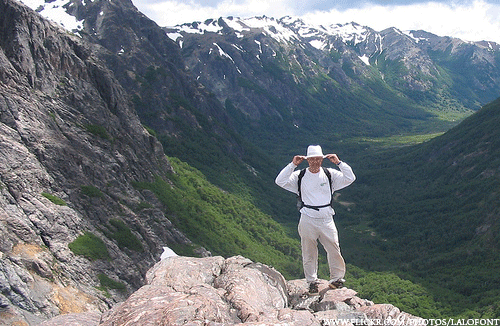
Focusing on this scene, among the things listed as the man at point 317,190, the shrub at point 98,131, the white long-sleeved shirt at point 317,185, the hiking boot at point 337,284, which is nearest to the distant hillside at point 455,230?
the hiking boot at point 337,284

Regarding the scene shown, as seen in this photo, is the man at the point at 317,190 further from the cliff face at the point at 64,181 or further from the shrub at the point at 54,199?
the shrub at the point at 54,199

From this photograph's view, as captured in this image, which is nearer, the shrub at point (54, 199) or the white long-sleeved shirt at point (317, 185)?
the white long-sleeved shirt at point (317, 185)

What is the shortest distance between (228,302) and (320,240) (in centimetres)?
576

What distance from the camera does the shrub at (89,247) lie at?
57.8 meters

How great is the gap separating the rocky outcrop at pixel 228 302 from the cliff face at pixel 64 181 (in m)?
22.2

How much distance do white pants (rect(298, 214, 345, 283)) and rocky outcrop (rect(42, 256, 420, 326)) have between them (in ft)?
3.44

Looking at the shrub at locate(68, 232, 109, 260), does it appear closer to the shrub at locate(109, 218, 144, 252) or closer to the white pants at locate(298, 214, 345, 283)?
the shrub at locate(109, 218, 144, 252)

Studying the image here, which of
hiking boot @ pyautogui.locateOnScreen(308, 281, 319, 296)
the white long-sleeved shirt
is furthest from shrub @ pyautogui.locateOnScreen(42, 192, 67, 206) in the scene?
the white long-sleeved shirt

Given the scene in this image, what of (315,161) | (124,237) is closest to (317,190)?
(315,161)

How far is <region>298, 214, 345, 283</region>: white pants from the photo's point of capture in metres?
19.2

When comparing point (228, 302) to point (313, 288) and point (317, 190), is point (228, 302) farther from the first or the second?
point (317, 190)

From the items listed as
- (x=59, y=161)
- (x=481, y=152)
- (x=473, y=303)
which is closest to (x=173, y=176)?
(x=59, y=161)

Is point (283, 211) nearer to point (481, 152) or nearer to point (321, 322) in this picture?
point (481, 152)

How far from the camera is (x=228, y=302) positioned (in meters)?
16.9
